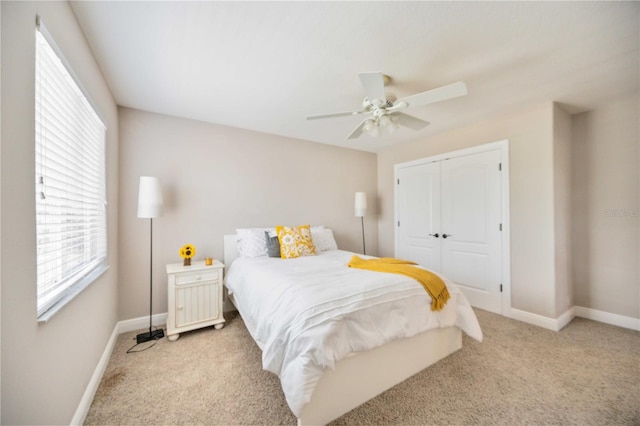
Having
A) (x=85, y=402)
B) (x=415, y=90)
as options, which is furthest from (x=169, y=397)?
(x=415, y=90)

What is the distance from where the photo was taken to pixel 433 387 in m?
1.67

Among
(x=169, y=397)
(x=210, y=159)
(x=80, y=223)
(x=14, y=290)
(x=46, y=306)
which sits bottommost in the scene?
(x=169, y=397)

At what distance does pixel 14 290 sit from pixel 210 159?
2.37 meters

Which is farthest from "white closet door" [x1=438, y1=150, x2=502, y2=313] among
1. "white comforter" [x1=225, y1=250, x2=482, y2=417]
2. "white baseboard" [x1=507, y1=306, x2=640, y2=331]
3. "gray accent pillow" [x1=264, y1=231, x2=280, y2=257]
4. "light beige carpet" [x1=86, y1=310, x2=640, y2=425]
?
"gray accent pillow" [x1=264, y1=231, x2=280, y2=257]

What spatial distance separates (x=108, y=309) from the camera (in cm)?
210

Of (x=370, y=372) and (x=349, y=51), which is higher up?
(x=349, y=51)

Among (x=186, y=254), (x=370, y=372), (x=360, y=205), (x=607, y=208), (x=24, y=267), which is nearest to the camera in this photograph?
(x=24, y=267)

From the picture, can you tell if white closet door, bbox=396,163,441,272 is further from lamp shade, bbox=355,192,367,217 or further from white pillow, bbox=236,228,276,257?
white pillow, bbox=236,228,276,257

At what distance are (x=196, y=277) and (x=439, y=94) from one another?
265 cm

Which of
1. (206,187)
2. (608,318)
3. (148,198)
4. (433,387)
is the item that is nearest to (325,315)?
(433,387)

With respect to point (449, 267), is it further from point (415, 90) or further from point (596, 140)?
point (415, 90)

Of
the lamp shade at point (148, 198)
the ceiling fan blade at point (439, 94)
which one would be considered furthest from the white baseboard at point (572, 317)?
the lamp shade at point (148, 198)

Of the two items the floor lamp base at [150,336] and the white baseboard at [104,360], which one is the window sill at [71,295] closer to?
the white baseboard at [104,360]

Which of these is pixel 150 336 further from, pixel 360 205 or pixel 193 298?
pixel 360 205
